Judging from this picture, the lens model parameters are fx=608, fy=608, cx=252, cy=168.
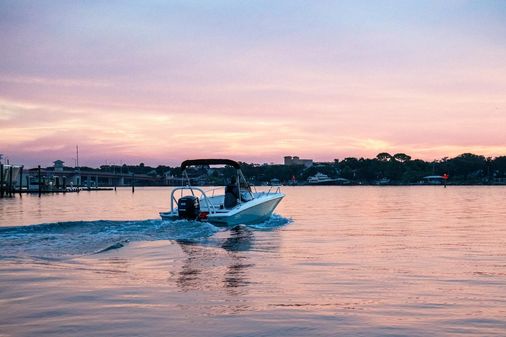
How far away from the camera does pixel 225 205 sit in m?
27.9

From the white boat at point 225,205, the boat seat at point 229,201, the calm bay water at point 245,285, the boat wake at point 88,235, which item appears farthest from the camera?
the boat seat at point 229,201

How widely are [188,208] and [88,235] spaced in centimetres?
444

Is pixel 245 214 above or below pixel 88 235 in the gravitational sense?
above

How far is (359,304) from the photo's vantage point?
1013cm

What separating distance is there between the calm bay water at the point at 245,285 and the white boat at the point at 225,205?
2.35 m

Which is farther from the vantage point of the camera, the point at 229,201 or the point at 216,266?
the point at 229,201

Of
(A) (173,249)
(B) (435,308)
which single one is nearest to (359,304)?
(B) (435,308)

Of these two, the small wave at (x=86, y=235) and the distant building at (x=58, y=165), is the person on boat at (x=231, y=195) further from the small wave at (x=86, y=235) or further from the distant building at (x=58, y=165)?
the distant building at (x=58, y=165)

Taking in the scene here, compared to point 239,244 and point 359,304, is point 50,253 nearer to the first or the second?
point 239,244

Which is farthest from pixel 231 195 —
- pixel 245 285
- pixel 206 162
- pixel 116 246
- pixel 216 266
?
pixel 245 285

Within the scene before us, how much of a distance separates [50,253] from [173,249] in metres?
3.58

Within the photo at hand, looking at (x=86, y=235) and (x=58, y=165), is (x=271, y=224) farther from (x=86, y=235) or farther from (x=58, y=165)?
(x=58, y=165)

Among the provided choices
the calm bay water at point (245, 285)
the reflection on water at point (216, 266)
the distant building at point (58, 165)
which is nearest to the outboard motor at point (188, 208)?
the calm bay water at point (245, 285)

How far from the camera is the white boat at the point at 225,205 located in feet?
78.9
